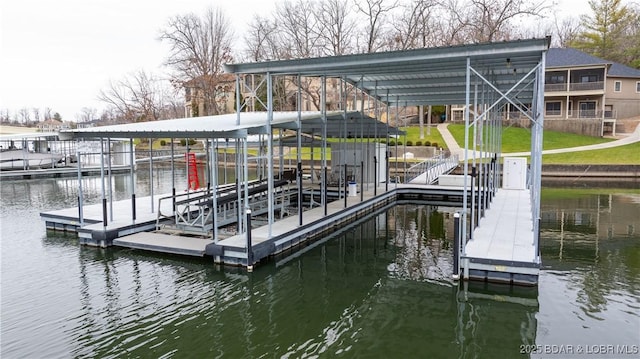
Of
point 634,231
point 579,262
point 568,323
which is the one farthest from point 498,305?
point 634,231

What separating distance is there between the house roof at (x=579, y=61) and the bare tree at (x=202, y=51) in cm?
3179

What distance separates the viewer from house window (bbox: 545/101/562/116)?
4472cm

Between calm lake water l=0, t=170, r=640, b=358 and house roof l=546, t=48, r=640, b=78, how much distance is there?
116 ft

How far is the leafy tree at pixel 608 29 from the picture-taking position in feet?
178

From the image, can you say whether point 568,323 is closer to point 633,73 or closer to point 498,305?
point 498,305

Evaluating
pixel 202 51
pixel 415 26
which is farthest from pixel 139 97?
pixel 415 26

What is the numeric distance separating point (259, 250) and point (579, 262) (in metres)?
7.57

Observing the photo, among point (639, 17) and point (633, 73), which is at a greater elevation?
point (639, 17)

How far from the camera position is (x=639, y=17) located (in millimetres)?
53625

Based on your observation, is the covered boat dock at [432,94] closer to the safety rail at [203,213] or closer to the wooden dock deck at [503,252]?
the wooden dock deck at [503,252]

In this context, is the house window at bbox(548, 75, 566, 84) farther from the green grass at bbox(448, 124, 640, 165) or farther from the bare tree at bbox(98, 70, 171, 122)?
the bare tree at bbox(98, 70, 171, 122)

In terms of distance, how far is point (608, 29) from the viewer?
185 feet

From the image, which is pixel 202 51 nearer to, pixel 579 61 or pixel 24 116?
pixel 579 61

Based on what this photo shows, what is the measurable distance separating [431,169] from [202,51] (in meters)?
28.9
